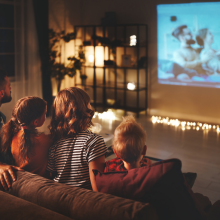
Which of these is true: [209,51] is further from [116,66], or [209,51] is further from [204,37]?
[116,66]

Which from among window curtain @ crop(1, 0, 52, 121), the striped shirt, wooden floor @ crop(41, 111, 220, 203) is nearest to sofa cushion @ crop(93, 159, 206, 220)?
the striped shirt

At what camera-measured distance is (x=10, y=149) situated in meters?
1.67

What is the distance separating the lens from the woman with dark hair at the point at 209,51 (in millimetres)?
5227

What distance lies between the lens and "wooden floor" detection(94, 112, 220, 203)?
2.90 metres

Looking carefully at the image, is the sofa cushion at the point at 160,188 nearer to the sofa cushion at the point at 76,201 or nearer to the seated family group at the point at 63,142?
the sofa cushion at the point at 76,201

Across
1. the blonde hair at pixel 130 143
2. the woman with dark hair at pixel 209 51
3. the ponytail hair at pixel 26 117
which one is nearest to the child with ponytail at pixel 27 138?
the ponytail hair at pixel 26 117

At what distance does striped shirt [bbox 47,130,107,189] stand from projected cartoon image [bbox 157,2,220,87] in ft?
14.1

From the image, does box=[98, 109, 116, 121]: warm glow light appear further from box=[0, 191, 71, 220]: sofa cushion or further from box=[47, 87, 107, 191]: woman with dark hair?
box=[0, 191, 71, 220]: sofa cushion

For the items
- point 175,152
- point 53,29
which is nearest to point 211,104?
point 175,152

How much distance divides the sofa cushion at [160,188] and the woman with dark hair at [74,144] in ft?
1.01

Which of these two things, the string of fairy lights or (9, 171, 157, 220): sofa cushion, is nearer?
(9, 171, 157, 220): sofa cushion

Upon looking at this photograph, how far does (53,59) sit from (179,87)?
8.66 feet

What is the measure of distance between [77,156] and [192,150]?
268 cm

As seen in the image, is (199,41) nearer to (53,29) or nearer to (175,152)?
(175,152)
